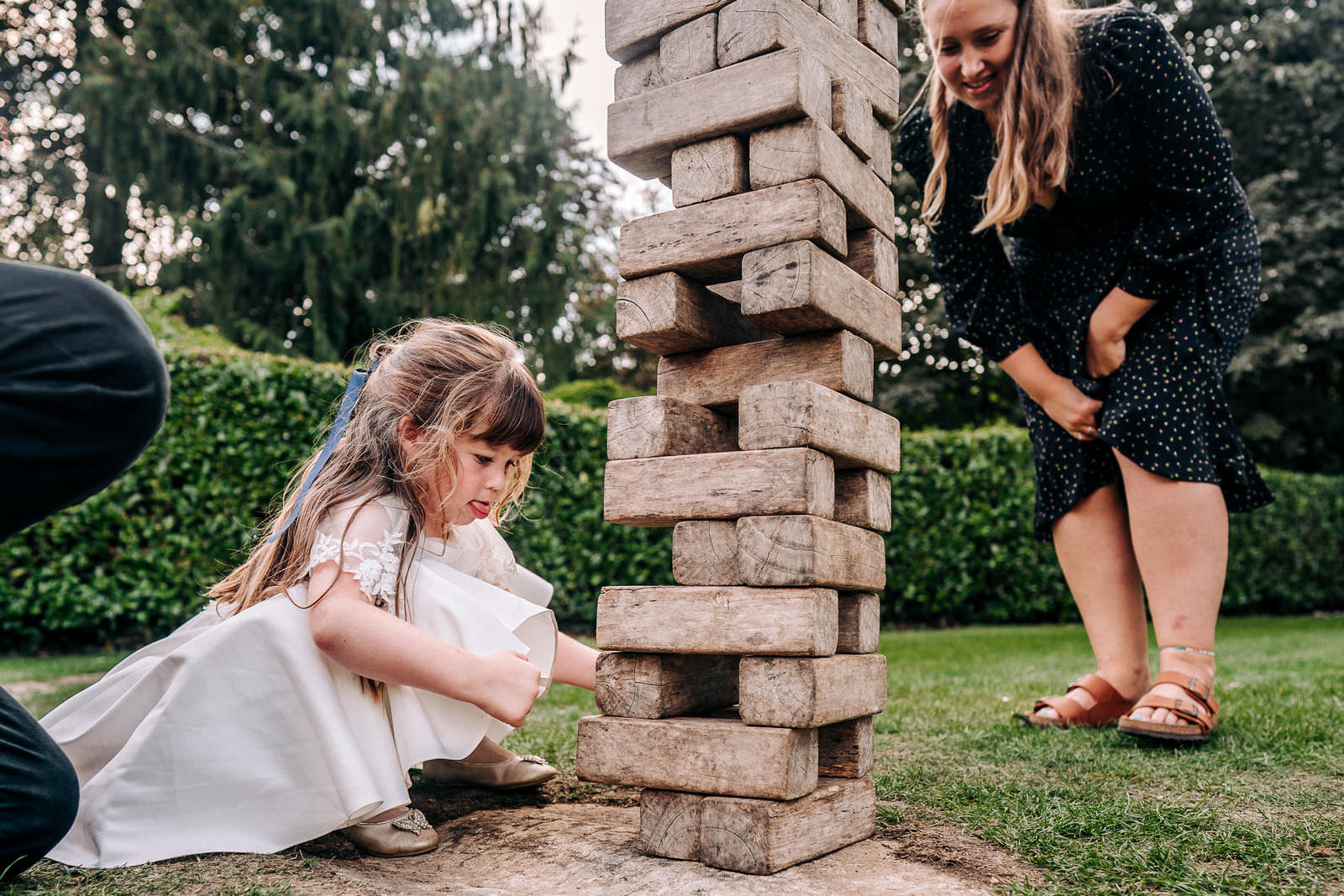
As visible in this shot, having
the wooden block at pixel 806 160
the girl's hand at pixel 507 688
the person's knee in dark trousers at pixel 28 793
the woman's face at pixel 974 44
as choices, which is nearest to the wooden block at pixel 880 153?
the wooden block at pixel 806 160

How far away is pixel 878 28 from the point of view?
2.00 m

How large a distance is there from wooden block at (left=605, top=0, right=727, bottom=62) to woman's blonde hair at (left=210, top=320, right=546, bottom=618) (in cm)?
74

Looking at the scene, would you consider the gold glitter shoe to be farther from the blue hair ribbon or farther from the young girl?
the blue hair ribbon

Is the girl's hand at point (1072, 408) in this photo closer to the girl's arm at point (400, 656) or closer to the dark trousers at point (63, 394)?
the girl's arm at point (400, 656)

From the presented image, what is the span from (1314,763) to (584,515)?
538 centimetres

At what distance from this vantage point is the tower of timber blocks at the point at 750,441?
4.90ft

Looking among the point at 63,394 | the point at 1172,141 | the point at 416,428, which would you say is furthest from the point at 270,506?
the point at 1172,141

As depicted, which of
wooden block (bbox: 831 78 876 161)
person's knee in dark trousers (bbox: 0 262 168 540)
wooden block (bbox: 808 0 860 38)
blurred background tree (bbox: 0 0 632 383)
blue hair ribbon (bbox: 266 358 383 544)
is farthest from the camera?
blurred background tree (bbox: 0 0 632 383)

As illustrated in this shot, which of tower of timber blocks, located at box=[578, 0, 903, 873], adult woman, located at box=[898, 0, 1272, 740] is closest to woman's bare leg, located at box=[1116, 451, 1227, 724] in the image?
adult woman, located at box=[898, 0, 1272, 740]

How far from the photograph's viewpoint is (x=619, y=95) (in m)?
1.84

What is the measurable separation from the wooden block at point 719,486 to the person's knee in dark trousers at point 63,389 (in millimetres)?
762

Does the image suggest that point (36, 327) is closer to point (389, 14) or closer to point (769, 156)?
point (769, 156)

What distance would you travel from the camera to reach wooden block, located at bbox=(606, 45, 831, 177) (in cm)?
158

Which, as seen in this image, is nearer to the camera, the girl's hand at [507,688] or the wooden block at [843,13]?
the girl's hand at [507,688]
